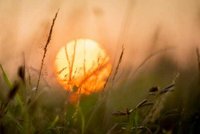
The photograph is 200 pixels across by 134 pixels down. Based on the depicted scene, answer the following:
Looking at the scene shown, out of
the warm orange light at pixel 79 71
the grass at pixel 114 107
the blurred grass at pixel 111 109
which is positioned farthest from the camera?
the warm orange light at pixel 79 71

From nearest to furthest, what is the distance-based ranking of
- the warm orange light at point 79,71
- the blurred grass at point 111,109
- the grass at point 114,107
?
the grass at point 114,107 < the blurred grass at point 111,109 < the warm orange light at point 79,71

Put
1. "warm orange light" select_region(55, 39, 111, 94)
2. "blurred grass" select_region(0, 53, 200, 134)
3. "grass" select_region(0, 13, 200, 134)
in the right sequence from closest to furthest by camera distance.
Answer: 1. "grass" select_region(0, 13, 200, 134)
2. "blurred grass" select_region(0, 53, 200, 134)
3. "warm orange light" select_region(55, 39, 111, 94)

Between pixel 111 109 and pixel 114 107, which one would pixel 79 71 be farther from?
pixel 114 107

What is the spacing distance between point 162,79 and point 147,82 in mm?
223

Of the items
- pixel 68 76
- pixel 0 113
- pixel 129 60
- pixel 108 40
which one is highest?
pixel 108 40

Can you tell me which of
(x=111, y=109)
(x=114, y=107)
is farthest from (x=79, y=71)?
(x=114, y=107)

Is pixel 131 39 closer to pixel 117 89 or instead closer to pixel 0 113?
pixel 117 89

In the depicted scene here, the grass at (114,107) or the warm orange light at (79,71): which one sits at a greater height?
the warm orange light at (79,71)

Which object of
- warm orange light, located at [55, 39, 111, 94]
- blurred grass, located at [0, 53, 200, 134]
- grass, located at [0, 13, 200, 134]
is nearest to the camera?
grass, located at [0, 13, 200, 134]

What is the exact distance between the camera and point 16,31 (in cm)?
250

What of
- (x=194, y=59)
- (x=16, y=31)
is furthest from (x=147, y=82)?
(x=16, y=31)

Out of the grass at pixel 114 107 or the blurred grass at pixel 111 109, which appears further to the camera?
the blurred grass at pixel 111 109

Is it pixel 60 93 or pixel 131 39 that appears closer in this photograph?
pixel 60 93

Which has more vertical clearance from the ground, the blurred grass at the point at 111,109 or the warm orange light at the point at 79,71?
the warm orange light at the point at 79,71
